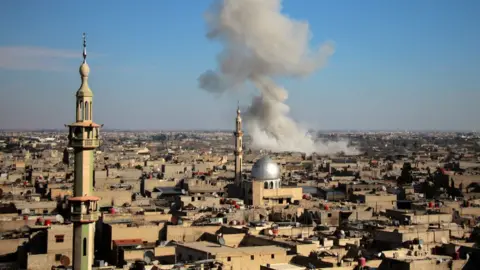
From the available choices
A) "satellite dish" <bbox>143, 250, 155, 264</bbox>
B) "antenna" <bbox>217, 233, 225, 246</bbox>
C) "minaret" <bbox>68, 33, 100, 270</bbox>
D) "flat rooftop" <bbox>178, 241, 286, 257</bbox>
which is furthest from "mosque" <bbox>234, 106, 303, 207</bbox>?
"minaret" <bbox>68, 33, 100, 270</bbox>

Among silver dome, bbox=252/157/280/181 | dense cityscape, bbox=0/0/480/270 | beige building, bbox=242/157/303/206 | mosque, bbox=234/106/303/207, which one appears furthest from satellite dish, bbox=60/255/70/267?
silver dome, bbox=252/157/280/181

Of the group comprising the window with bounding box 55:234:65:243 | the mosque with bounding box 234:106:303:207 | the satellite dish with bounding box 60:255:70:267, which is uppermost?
the mosque with bounding box 234:106:303:207

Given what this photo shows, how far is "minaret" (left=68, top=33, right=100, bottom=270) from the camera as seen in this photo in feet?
41.0

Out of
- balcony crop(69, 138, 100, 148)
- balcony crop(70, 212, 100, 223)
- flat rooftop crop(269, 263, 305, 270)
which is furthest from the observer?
flat rooftop crop(269, 263, 305, 270)

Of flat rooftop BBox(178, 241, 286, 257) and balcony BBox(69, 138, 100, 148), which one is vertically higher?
balcony BBox(69, 138, 100, 148)

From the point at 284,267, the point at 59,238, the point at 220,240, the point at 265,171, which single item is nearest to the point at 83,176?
the point at 284,267

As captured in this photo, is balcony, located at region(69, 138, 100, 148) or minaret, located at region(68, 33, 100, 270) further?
balcony, located at region(69, 138, 100, 148)

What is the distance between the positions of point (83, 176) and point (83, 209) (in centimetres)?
54

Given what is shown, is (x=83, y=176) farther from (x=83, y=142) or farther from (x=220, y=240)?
(x=220, y=240)

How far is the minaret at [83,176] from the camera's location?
12.5m

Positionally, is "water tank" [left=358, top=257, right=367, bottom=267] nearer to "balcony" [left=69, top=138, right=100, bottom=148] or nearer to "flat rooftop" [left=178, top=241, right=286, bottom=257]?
"flat rooftop" [left=178, top=241, right=286, bottom=257]

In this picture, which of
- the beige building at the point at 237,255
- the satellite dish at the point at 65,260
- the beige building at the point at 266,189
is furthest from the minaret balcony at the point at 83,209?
the beige building at the point at 266,189

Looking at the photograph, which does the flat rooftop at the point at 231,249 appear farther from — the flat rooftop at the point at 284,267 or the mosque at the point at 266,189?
the mosque at the point at 266,189

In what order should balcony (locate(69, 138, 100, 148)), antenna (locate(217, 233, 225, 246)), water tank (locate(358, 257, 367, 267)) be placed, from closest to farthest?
balcony (locate(69, 138, 100, 148))
water tank (locate(358, 257, 367, 267))
antenna (locate(217, 233, 225, 246))
